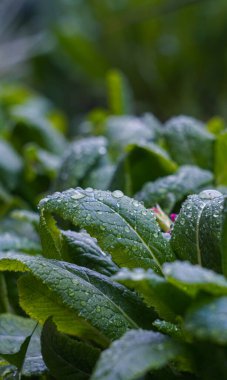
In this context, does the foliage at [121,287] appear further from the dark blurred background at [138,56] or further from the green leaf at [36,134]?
the dark blurred background at [138,56]

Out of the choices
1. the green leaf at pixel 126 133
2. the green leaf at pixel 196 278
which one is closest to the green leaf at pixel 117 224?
the green leaf at pixel 196 278

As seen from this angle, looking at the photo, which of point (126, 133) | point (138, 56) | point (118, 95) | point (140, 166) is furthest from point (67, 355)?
point (138, 56)

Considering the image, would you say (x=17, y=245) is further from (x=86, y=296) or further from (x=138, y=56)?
(x=138, y=56)

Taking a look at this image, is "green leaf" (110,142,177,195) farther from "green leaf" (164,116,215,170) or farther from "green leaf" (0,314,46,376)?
"green leaf" (0,314,46,376)

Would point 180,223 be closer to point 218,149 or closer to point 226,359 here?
point 226,359

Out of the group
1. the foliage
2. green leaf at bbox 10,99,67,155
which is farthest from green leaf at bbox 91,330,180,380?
green leaf at bbox 10,99,67,155

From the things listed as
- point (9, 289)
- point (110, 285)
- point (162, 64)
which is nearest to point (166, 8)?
point (162, 64)
